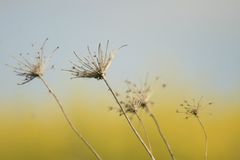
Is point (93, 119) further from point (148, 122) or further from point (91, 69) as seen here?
point (91, 69)

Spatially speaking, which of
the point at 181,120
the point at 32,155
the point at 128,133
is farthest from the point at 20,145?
the point at 181,120

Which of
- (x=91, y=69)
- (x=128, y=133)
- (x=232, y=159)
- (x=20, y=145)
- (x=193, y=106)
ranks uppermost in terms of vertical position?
(x=91, y=69)

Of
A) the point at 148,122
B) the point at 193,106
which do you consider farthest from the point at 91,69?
the point at 148,122

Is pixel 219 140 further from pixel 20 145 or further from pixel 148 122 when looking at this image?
pixel 20 145

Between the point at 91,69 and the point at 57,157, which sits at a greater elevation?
the point at 91,69

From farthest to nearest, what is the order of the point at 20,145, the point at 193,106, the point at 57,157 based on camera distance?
the point at 20,145 < the point at 57,157 < the point at 193,106

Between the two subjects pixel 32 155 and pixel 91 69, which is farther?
pixel 32 155

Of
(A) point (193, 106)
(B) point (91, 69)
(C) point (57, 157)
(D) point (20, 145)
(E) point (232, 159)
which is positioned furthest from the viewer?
(D) point (20, 145)

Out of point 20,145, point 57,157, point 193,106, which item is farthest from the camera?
point 20,145

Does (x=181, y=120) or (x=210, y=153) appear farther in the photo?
(x=181, y=120)
